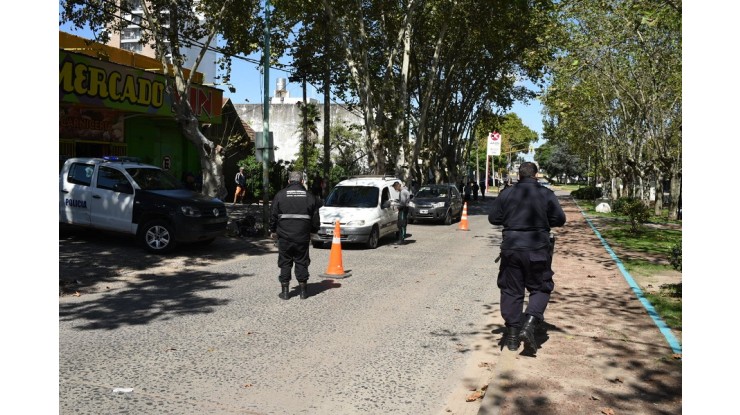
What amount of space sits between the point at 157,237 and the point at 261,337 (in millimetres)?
7240

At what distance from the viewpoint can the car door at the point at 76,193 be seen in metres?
→ 13.9

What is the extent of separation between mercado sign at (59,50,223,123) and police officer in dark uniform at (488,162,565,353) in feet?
44.0

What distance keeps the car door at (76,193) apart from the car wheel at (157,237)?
1474 mm

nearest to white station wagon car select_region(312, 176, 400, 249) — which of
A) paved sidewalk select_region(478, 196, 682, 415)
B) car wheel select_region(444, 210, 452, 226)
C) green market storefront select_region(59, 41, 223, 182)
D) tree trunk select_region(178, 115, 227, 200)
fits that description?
tree trunk select_region(178, 115, 227, 200)

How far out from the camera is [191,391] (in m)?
5.30

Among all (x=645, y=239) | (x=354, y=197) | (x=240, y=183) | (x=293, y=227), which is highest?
(x=240, y=183)

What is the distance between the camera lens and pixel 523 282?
6516mm

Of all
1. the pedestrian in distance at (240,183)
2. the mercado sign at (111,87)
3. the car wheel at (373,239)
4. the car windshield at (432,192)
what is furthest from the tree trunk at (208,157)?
the pedestrian in distance at (240,183)

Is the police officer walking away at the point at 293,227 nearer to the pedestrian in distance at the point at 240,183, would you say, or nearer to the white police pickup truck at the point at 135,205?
the white police pickup truck at the point at 135,205

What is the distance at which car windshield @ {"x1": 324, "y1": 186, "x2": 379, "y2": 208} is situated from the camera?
16.7m

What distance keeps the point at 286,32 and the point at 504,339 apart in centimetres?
2018

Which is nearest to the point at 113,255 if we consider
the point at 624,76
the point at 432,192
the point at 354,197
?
the point at 354,197

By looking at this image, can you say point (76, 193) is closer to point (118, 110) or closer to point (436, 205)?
point (118, 110)

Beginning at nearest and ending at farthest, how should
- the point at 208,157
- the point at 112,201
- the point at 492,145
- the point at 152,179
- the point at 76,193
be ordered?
the point at 112,201
the point at 76,193
the point at 152,179
the point at 208,157
the point at 492,145
